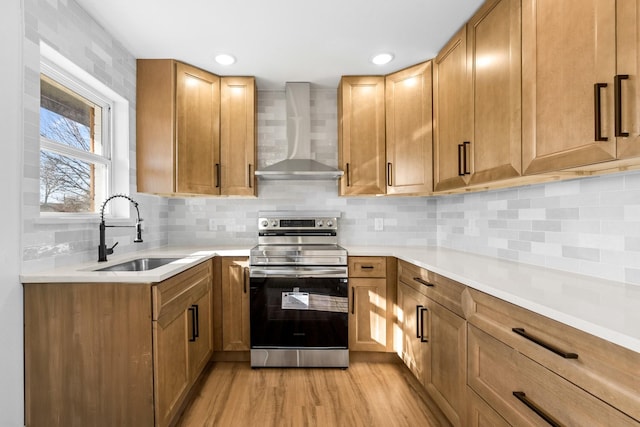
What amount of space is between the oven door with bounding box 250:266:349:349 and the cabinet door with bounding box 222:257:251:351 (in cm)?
11

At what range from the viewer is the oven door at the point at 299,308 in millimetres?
2475

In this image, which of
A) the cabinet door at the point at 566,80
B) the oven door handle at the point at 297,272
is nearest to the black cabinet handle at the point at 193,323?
the oven door handle at the point at 297,272

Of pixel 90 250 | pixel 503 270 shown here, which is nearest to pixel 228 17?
pixel 90 250

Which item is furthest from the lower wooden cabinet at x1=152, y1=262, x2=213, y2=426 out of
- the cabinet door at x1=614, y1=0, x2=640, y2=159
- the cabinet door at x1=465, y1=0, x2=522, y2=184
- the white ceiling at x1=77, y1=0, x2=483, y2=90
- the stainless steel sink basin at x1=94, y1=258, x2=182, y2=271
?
the cabinet door at x1=614, y1=0, x2=640, y2=159

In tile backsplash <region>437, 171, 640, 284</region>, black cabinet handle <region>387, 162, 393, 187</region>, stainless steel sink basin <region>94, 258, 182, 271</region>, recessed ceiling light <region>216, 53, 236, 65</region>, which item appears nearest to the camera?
tile backsplash <region>437, 171, 640, 284</region>

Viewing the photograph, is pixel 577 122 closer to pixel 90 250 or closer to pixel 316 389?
pixel 316 389

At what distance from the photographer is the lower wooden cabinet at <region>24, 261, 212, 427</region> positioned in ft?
4.85

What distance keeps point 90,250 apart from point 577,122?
8.42ft

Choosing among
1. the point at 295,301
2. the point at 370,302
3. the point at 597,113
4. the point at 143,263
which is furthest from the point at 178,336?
the point at 597,113

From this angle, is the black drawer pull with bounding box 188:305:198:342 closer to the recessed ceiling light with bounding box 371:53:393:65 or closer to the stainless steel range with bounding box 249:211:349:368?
the stainless steel range with bounding box 249:211:349:368

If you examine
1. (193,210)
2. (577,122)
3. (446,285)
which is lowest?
(446,285)

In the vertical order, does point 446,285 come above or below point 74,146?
below

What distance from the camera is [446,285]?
1.70m

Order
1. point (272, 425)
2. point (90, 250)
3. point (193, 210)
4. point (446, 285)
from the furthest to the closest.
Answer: point (193, 210), point (90, 250), point (272, 425), point (446, 285)
